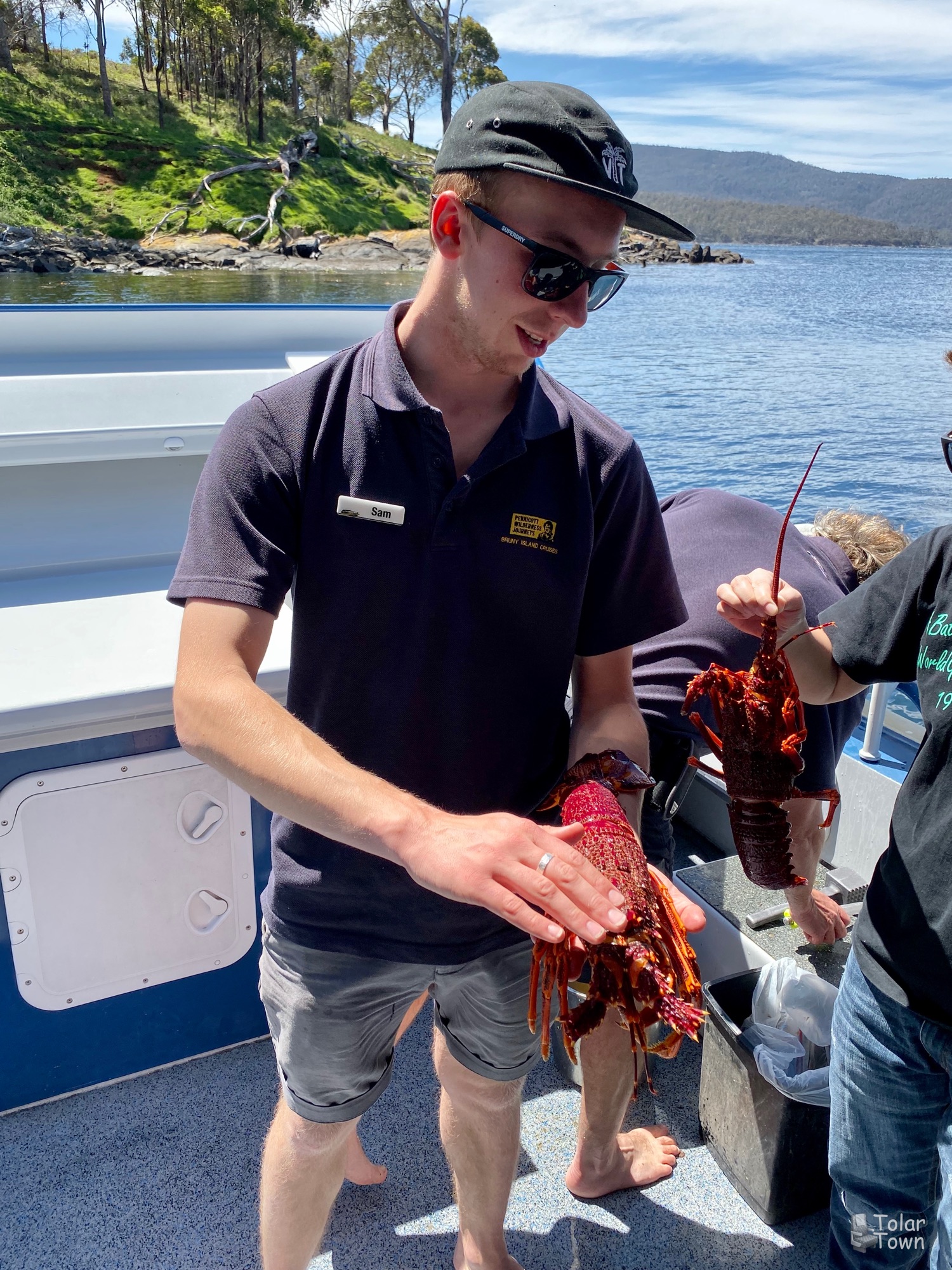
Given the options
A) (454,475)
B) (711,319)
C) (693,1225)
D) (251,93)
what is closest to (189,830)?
Answer: (454,475)

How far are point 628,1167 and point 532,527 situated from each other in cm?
182

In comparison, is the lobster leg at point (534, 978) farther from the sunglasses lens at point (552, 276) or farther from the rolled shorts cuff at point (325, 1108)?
the sunglasses lens at point (552, 276)

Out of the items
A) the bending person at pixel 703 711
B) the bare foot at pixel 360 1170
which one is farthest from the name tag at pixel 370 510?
the bare foot at pixel 360 1170

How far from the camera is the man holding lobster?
4.45 ft

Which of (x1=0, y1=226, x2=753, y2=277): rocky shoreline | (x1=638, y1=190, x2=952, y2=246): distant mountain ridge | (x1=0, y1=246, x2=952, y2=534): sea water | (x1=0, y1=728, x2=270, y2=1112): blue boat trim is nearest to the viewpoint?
(x1=0, y1=728, x2=270, y2=1112): blue boat trim

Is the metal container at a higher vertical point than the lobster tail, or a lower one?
lower

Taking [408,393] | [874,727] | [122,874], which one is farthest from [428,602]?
[874,727]

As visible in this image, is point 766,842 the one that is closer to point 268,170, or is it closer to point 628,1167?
point 628,1167

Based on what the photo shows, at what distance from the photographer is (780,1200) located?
2209 millimetres

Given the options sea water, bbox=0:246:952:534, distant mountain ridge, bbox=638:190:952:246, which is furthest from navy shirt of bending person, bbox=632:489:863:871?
distant mountain ridge, bbox=638:190:952:246

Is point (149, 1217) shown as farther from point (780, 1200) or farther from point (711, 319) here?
point (711, 319)

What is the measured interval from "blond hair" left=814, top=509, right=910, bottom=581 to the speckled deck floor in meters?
1.71

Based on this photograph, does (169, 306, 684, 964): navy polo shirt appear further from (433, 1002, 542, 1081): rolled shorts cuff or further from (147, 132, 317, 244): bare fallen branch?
(147, 132, 317, 244): bare fallen branch

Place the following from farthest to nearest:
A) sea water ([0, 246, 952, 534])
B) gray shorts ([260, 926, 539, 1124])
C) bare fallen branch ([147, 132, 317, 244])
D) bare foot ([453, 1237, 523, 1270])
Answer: bare fallen branch ([147, 132, 317, 244])
sea water ([0, 246, 952, 534])
bare foot ([453, 1237, 523, 1270])
gray shorts ([260, 926, 539, 1124])
